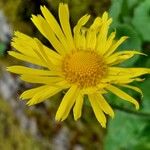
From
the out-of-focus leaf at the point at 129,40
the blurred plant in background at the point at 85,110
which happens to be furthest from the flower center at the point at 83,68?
the out-of-focus leaf at the point at 129,40

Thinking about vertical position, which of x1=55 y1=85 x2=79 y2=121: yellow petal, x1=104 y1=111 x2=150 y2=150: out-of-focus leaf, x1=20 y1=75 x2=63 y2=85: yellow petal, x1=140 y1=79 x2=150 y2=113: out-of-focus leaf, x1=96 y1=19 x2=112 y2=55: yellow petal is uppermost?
x1=96 y1=19 x2=112 y2=55: yellow petal

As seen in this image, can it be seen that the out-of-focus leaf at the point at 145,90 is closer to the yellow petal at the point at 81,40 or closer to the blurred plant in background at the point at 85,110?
the blurred plant in background at the point at 85,110

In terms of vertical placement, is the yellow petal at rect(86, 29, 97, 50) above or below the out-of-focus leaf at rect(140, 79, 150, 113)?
above

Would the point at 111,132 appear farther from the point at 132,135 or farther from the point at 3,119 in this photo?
the point at 3,119

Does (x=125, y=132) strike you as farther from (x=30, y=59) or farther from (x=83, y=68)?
(x=30, y=59)

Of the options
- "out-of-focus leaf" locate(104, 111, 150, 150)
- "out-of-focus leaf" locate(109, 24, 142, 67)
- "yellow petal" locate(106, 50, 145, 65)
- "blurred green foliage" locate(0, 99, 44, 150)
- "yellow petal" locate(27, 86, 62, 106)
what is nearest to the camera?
"yellow petal" locate(27, 86, 62, 106)

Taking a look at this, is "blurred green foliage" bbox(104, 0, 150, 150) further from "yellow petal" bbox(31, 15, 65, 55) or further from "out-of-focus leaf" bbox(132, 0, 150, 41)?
"yellow petal" bbox(31, 15, 65, 55)

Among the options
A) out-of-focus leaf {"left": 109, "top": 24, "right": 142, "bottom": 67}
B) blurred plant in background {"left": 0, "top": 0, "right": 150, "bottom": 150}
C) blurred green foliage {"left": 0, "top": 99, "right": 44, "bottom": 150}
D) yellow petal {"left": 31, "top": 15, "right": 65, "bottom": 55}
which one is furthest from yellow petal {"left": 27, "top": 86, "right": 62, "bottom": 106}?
blurred green foliage {"left": 0, "top": 99, "right": 44, "bottom": 150}

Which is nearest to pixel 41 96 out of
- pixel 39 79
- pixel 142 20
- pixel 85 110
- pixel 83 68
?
pixel 39 79
